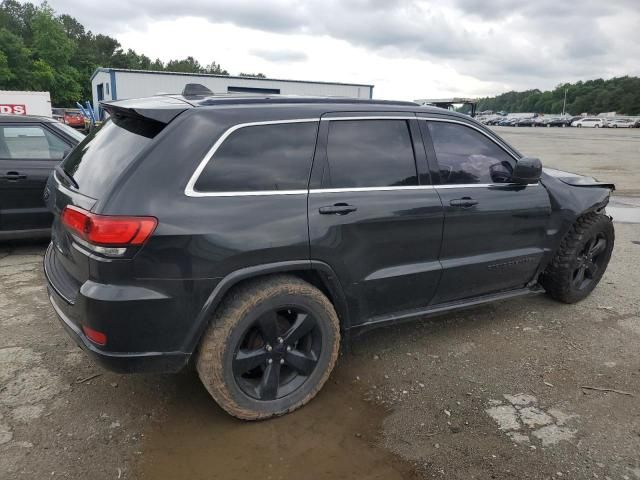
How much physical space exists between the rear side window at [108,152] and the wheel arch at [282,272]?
768mm

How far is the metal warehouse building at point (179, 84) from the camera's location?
25594 mm

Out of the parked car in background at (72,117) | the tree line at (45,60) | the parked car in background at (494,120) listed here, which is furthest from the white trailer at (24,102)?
the parked car in background at (494,120)

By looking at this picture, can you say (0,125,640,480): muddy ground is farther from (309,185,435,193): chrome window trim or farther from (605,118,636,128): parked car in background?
(605,118,636,128): parked car in background

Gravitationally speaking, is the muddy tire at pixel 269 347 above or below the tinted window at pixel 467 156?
below

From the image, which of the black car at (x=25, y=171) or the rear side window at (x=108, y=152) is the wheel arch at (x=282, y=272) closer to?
the rear side window at (x=108, y=152)

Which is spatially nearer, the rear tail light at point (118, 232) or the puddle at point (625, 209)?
the rear tail light at point (118, 232)

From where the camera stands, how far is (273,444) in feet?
8.98

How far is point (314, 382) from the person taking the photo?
3.05 meters

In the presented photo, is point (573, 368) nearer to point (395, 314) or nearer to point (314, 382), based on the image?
point (395, 314)

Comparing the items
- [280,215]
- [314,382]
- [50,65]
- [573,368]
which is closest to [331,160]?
[280,215]

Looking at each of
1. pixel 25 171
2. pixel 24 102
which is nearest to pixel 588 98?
pixel 24 102

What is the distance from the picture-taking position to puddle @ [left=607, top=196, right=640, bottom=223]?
27.3 feet

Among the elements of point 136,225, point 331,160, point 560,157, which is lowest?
point 560,157

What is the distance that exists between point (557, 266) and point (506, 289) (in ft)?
2.28
